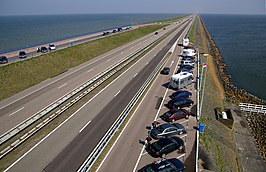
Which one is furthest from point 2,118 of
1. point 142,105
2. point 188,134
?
point 188,134

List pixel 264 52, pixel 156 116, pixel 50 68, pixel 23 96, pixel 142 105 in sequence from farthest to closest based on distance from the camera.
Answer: pixel 264 52, pixel 50 68, pixel 23 96, pixel 142 105, pixel 156 116

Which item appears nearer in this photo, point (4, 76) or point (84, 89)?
point (84, 89)

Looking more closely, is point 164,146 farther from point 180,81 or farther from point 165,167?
point 180,81

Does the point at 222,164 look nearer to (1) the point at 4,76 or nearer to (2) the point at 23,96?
(2) the point at 23,96

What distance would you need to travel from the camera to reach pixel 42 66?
46.8 metres

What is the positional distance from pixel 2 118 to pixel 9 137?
22.8ft

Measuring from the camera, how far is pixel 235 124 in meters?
32.0

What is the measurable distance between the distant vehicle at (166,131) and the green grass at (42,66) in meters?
27.0

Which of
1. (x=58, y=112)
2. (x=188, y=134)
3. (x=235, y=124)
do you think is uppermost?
(x=58, y=112)

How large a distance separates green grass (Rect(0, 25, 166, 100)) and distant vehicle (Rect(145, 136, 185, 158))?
27.9 m

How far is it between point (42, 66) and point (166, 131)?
119 ft

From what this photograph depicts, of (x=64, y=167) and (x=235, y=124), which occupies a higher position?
(x=64, y=167)

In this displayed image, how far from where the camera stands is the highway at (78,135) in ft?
62.0

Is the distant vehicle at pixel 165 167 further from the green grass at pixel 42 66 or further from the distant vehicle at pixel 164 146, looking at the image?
the green grass at pixel 42 66
